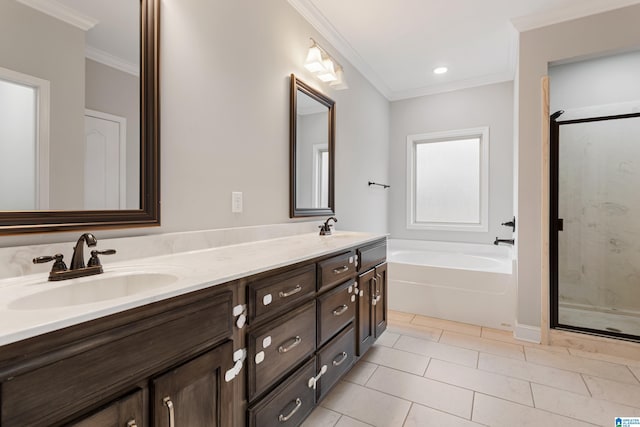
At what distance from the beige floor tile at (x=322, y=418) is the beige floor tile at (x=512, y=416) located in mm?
707

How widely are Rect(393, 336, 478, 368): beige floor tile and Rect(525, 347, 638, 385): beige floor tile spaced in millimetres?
419

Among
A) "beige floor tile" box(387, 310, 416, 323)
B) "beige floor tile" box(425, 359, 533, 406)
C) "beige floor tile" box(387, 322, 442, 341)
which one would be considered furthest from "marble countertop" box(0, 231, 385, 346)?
"beige floor tile" box(387, 310, 416, 323)

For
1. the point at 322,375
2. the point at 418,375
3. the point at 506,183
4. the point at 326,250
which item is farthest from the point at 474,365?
the point at 506,183

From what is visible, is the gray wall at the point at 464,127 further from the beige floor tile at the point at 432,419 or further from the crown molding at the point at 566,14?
the beige floor tile at the point at 432,419

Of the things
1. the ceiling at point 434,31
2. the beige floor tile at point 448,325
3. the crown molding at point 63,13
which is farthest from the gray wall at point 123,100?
the beige floor tile at point 448,325

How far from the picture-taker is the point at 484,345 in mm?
2385

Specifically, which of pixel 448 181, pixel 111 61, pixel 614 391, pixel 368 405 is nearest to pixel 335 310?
pixel 368 405

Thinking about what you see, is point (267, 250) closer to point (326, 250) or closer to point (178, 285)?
point (326, 250)

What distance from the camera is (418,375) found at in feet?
6.39

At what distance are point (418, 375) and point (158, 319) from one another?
1.75m

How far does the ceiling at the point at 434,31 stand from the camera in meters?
2.28

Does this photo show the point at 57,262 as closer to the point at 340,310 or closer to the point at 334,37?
the point at 340,310

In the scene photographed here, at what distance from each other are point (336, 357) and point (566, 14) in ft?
9.85

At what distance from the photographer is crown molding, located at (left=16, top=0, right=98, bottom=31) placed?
101 centimetres
